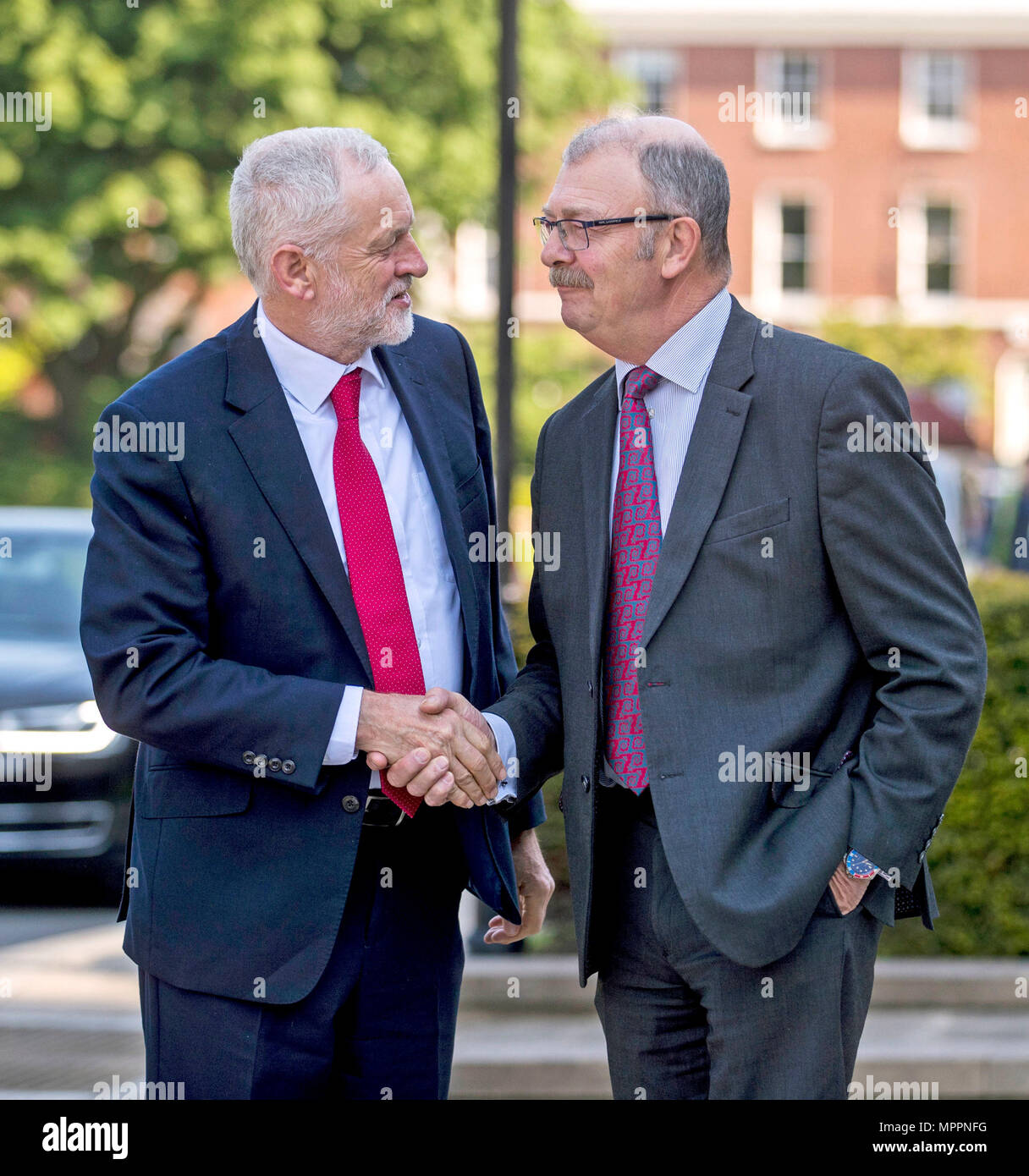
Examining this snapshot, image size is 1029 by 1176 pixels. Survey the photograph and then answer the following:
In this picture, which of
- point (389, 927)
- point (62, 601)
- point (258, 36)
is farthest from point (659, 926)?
point (258, 36)

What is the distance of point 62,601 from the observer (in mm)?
7938

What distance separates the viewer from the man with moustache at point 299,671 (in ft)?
8.80

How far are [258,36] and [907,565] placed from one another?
15680 millimetres

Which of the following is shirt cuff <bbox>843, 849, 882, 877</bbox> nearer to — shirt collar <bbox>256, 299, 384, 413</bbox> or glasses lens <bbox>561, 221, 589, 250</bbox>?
glasses lens <bbox>561, 221, 589, 250</bbox>

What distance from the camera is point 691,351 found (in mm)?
2801

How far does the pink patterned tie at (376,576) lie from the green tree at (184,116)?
43.9 feet

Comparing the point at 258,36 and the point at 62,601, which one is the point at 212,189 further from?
the point at 62,601

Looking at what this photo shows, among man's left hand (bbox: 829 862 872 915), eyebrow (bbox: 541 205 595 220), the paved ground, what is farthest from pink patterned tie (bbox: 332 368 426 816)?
the paved ground

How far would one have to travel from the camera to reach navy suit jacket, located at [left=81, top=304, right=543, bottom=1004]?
266cm

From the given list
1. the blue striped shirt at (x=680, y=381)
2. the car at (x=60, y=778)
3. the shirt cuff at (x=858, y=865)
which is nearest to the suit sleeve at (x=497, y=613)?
the blue striped shirt at (x=680, y=381)

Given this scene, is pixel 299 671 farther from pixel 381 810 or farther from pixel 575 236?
pixel 575 236

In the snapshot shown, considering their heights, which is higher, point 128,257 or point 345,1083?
point 128,257

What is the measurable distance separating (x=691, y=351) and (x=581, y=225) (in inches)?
11.9

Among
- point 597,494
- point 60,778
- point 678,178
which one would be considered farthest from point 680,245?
point 60,778
